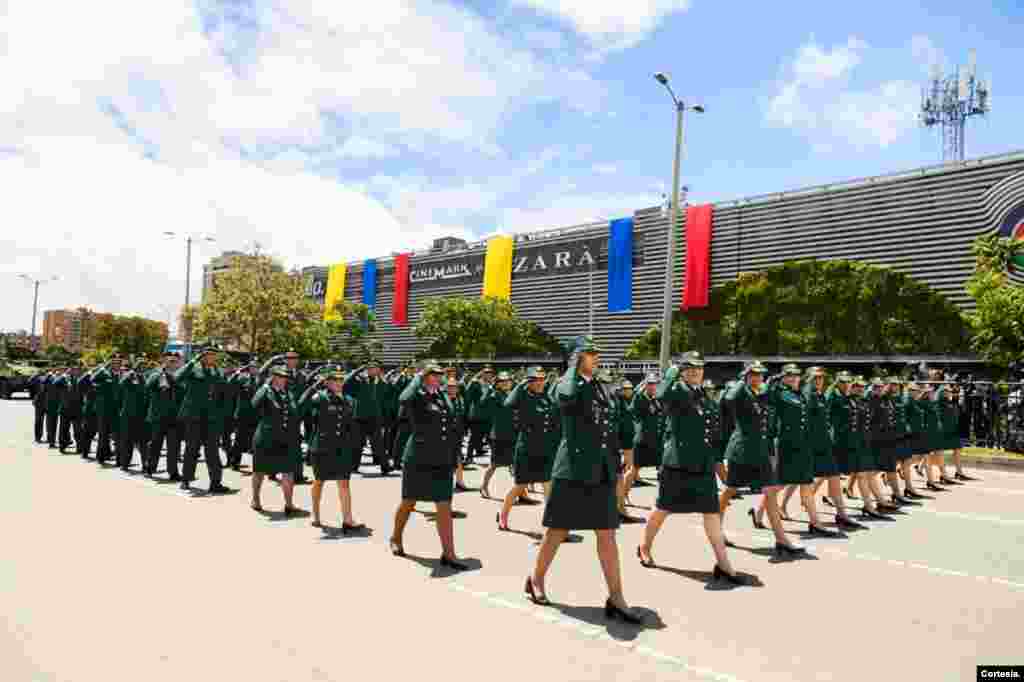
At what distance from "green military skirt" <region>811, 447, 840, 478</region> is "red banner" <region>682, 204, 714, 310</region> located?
102ft

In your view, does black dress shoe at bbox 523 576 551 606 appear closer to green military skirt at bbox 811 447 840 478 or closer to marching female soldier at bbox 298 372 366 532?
marching female soldier at bbox 298 372 366 532

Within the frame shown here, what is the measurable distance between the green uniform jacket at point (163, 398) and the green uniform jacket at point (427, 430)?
663 centimetres

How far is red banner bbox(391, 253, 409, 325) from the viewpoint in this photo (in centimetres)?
5778

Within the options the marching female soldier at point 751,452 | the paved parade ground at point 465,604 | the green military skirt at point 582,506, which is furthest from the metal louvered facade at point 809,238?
the green military skirt at point 582,506

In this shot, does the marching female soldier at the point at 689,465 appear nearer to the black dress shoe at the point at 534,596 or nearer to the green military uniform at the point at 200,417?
the black dress shoe at the point at 534,596

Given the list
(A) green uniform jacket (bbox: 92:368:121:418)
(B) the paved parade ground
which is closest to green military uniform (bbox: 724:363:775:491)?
(B) the paved parade ground

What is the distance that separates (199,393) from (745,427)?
798 cm

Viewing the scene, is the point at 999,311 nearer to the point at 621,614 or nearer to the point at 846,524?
the point at 846,524

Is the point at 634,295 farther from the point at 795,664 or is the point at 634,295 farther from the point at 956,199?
the point at 795,664

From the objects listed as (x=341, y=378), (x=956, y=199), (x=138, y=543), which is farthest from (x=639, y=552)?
(x=956, y=199)

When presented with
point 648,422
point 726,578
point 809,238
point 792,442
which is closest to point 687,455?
point 726,578

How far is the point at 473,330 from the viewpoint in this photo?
44.0 m

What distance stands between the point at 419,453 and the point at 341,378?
7.74 ft

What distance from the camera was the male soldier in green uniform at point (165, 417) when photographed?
11938mm
